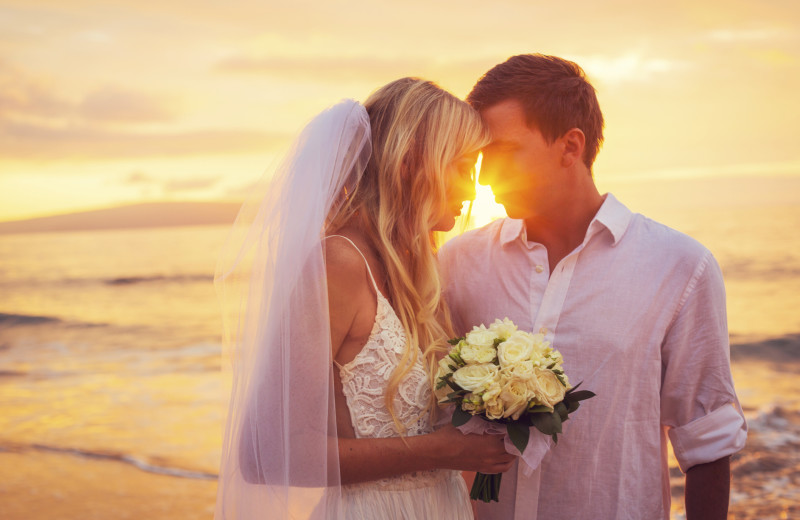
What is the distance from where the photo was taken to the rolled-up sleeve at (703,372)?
113 inches

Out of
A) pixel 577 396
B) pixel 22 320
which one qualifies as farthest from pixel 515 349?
pixel 22 320

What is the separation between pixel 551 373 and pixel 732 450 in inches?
40.6

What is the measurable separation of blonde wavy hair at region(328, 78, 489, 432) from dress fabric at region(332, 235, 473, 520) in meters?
0.04

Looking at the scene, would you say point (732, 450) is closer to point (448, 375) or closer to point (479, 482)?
point (479, 482)

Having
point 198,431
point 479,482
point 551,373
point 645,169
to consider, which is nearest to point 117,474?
point 198,431

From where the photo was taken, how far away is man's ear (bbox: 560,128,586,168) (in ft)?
11.0

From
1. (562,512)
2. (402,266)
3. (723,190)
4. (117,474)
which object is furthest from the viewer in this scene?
(723,190)

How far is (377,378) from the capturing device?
106 inches

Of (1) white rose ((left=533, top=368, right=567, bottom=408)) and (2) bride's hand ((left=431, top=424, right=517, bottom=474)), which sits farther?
(2) bride's hand ((left=431, top=424, right=517, bottom=474))

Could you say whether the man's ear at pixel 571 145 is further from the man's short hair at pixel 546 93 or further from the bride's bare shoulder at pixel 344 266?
the bride's bare shoulder at pixel 344 266

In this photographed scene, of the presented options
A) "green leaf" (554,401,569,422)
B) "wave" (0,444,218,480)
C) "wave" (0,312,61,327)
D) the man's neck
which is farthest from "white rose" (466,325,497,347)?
"wave" (0,312,61,327)

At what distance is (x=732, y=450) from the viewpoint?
114 inches

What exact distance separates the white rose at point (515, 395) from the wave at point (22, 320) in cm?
2148

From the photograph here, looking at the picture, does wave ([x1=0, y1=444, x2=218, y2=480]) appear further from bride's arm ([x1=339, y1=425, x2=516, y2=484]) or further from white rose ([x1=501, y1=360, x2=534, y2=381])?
white rose ([x1=501, y1=360, x2=534, y2=381])
